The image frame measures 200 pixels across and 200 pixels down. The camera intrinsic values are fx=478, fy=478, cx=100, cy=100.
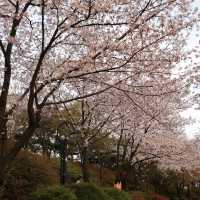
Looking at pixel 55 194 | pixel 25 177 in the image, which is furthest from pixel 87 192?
pixel 25 177

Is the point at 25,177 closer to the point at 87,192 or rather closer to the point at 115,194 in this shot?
the point at 87,192

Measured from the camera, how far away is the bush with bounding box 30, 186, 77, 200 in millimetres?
14898

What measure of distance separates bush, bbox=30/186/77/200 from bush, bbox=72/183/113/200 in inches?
27.7

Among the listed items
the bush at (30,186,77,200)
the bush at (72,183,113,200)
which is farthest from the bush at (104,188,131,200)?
the bush at (30,186,77,200)

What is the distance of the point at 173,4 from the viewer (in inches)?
412

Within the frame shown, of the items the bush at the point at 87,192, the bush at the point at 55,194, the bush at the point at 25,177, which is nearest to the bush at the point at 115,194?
the bush at the point at 87,192

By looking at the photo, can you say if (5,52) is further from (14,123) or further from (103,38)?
(14,123)

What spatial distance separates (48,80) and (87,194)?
729 centimetres

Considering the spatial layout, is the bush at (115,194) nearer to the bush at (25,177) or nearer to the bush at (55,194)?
the bush at (25,177)

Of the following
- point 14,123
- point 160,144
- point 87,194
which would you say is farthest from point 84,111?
point 160,144

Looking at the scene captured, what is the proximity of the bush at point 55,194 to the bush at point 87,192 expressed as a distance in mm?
704

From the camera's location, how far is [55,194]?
49.5ft

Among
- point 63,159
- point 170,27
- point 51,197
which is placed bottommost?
point 51,197

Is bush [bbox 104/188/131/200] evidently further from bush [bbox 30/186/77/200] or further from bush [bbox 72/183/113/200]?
bush [bbox 30/186/77/200]
